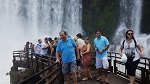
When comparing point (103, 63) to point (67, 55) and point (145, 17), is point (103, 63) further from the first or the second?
point (145, 17)

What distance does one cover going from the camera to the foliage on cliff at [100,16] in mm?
34344

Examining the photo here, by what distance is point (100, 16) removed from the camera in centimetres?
3612

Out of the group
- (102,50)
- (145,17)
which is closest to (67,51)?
(102,50)

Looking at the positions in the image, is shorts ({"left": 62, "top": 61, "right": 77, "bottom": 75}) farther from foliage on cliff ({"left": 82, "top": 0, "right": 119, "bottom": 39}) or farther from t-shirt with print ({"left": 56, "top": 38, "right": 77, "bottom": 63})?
foliage on cliff ({"left": 82, "top": 0, "right": 119, "bottom": 39})

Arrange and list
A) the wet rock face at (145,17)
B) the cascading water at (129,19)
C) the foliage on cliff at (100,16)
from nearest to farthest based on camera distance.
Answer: the wet rock face at (145,17) → the cascading water at (129,19) → the foliage on cliff at (100,16)

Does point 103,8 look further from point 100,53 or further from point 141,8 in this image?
point 100,53

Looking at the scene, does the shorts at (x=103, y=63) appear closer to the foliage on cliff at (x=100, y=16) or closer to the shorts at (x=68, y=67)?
the shorts at (x=68, y=67)

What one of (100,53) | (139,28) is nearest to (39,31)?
(139,28)

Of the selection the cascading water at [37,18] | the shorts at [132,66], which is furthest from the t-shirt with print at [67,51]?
the cascading water at [37,18]

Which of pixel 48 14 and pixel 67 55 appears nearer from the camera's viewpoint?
pixel 67 55

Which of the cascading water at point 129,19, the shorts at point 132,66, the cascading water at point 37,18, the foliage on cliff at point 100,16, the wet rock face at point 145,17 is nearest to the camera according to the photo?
the shorts at point 132,66

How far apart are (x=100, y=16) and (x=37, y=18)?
10080 millimetres

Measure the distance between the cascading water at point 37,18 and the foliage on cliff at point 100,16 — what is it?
1.11 meters

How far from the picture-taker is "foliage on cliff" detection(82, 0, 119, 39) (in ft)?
113
